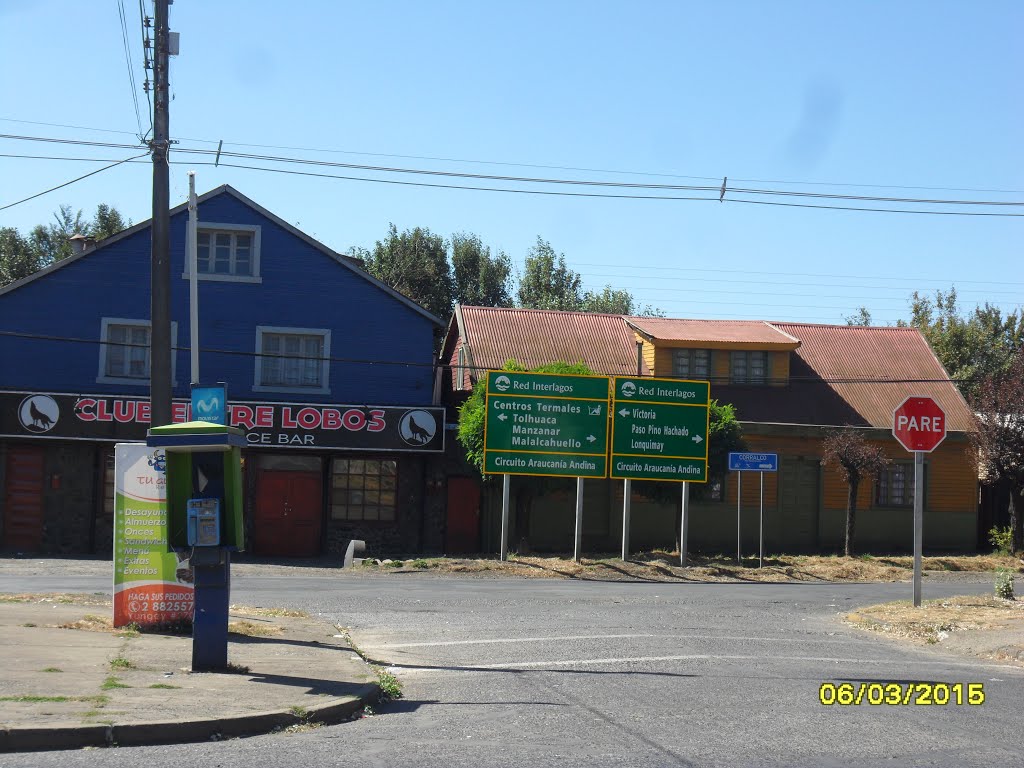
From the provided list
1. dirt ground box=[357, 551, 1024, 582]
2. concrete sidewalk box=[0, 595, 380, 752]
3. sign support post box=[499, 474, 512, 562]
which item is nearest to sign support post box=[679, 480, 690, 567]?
dirt ground box=[357, 551, 1024, 582]

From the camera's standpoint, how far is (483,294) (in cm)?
6041

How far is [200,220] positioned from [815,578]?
18009mm

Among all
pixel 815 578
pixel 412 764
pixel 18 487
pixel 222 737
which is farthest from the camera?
pixel 18 487

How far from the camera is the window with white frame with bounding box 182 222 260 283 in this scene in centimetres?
3008

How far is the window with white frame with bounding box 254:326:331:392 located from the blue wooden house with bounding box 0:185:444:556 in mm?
38

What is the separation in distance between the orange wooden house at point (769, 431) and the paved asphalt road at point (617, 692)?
13593 mm

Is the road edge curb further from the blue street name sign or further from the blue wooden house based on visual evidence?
the blue wooden house

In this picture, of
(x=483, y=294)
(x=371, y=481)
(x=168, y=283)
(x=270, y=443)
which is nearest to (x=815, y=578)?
(x=371, y=481)

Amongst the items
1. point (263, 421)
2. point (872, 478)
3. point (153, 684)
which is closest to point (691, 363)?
point (872, 478)

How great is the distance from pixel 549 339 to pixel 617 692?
2616cm

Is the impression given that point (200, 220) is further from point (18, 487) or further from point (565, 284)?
point (565, 284)

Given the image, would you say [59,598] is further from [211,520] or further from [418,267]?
[418,267]

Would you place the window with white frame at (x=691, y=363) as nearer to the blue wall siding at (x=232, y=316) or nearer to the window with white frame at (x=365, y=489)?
the blue wall siding at (x=232, y=316)
